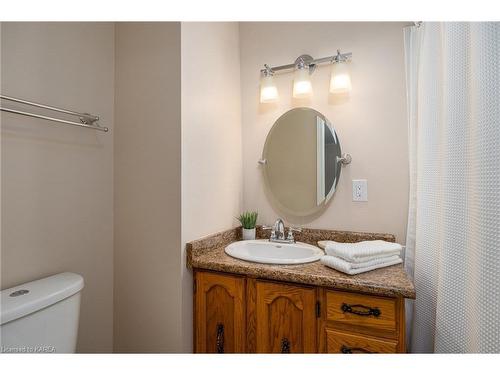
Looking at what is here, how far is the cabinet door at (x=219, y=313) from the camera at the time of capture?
1.16 metres

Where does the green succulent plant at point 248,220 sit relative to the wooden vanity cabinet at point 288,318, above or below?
above

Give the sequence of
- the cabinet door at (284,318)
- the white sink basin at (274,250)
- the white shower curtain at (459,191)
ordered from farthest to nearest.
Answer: the white sink basin at (274,250) < the cabinet door at (284,318) < the white shower curtain at (459,191)

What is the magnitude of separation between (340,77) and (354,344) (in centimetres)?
127

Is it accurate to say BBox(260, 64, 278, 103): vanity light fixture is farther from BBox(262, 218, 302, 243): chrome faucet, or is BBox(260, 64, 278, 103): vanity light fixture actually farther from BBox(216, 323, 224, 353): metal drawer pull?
BBox(216, 323, 224, 353): metal drawer pull

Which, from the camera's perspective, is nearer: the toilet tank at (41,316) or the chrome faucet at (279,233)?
the toilet tank at (41,316)

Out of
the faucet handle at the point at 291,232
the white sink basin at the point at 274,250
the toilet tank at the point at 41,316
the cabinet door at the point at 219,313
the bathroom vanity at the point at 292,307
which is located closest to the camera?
the toilet tank at the point at 41,316

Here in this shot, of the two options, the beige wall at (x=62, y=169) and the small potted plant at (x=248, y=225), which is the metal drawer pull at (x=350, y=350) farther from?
the beige wall at (x=62, y=169)

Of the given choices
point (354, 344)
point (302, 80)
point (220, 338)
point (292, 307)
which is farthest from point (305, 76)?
point (220, 338)

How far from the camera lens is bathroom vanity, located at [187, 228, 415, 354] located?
934 millimetres

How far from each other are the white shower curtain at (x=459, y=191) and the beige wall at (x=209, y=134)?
0.98m

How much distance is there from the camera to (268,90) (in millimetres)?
1604

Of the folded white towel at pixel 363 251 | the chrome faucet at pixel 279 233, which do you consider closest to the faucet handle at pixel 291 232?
the chrome faucet at pixel 279 233

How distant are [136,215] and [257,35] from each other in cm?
135
